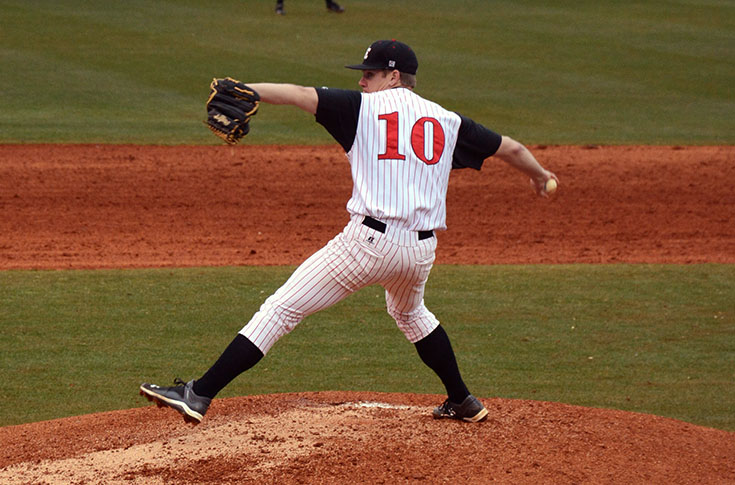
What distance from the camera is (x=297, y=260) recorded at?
923 cm

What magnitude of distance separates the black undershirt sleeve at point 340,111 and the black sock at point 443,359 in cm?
A: 108

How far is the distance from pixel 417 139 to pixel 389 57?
0.40m

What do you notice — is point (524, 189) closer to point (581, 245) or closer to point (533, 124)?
point (581, 245)

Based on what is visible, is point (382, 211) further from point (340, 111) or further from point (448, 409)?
point (448, 409)

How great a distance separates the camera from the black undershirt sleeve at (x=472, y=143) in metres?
4.62

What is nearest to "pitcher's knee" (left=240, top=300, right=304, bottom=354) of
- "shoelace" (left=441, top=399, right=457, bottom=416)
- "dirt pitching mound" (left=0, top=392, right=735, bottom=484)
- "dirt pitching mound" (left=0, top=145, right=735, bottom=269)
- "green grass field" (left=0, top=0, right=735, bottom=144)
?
"dirt pitching mound" (left=0, top=392, right=735, bottom=484)

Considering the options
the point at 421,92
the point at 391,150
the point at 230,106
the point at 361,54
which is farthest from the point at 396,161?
the point at 361,54

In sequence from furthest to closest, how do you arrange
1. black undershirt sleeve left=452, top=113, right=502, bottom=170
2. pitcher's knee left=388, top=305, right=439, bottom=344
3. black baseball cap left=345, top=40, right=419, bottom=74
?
1. pitcher's knee left=388, top=305, right=439, bottom=344
2. black undershirt sleeve left=452, top=113, right=502, bottom=170
3. black baseball cap left=345, top=40, right=419, bottom=74

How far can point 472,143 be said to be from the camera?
4641 millimetres

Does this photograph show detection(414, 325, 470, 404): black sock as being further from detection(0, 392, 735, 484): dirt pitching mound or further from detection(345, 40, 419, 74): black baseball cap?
detection(345, 40, 419, 74): black baseball cap

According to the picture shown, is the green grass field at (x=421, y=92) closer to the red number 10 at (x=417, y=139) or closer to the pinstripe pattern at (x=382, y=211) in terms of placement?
the pinstripe pattern at (x=382, y=211)

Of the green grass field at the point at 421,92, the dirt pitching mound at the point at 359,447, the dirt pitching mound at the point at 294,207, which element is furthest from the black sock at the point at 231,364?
the dirt pitching mound at the point at 294,207

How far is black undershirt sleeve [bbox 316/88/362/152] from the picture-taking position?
4.30 metres

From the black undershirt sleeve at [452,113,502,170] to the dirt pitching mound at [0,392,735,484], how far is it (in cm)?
124
